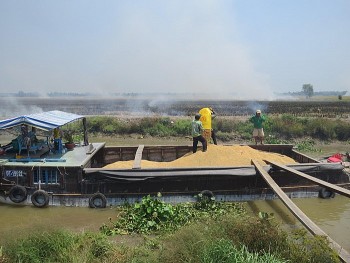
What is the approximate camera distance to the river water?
831 centimetres

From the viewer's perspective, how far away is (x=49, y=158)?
10242 millimetres

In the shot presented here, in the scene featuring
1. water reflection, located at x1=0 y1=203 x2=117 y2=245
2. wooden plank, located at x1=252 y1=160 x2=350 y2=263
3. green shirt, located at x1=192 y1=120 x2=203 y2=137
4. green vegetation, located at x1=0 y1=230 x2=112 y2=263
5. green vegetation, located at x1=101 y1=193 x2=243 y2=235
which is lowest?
water reflection, located at x1=0 y1=203 x2=117 y2=245

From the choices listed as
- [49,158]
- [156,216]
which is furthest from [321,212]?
[49,158]

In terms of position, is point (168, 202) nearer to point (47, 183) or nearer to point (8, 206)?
point (47, 183)

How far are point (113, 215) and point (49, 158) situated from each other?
2859 millimetres

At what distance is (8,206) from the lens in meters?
9.53

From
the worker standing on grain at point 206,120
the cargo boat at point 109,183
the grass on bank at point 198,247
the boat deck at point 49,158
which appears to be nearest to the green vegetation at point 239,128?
the worker standing on grain at point 206,120

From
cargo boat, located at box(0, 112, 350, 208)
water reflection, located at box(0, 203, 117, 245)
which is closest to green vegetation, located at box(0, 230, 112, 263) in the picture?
water reflection, located at box(0, 203, 117, 245)

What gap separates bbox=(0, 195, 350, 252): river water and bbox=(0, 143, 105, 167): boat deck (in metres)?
1.20

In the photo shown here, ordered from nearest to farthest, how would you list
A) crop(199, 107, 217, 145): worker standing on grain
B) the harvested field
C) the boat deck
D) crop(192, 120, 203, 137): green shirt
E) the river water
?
the river water, the boat deck, crop(192, 120, 203, 137): green shirt, crop(199, 107, 217, 145): worker standing on grain, the harvested field

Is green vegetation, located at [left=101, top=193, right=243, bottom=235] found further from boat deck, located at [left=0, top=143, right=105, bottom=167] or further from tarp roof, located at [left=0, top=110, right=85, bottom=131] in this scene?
tarp roof, located at [left=0, top=110, right=85, bottom=131]

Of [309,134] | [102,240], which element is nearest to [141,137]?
[309,134]

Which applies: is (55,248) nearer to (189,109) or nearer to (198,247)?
(198,247)

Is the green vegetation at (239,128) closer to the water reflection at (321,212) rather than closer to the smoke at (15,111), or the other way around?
the water reflection at (321,212)
